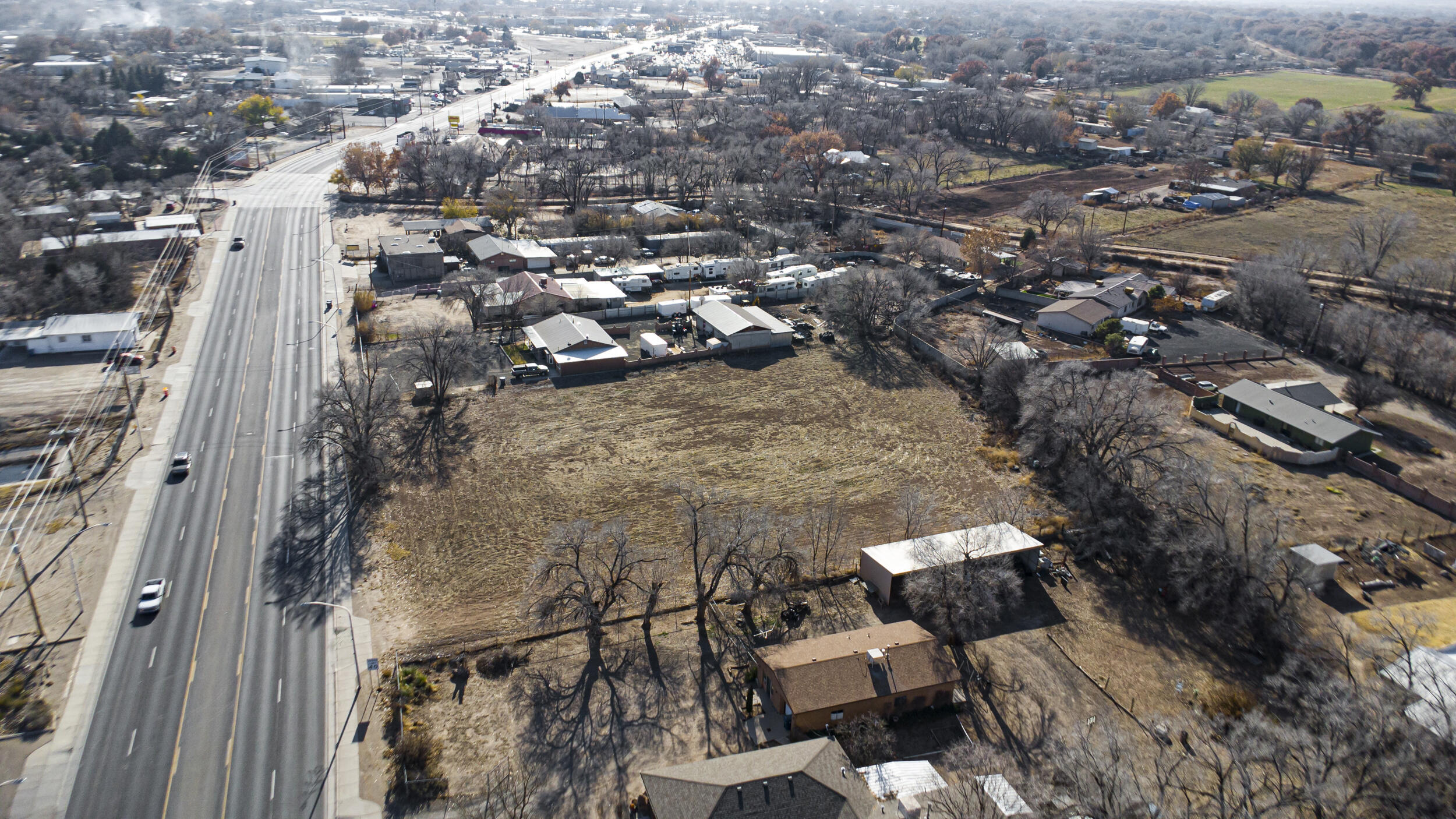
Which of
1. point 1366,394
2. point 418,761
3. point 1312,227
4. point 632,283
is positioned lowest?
point 418,761

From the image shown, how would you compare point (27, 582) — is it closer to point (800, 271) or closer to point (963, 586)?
point (963, 586)

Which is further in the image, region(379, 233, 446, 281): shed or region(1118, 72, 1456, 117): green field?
region(1118, 72, 1456, 117): green field

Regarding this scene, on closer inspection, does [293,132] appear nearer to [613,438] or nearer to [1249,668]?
[613,438]

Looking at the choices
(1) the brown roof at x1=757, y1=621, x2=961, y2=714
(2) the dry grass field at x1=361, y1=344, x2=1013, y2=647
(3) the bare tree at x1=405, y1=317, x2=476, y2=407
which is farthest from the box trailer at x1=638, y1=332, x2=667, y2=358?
(1) the brown roof at x1=757, y1=621, x2=961, y2=714

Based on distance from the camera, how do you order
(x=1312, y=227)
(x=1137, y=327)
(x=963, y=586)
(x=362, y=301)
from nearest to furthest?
(x=963, y=586), (x=362, y=301), (x=1137, y=327), (x=1312, y=227)

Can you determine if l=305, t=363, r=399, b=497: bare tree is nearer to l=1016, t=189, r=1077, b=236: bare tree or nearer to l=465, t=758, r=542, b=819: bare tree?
l=465, t=758, r=542, b=819: bare tree

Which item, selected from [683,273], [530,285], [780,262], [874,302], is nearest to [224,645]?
[530,285]
